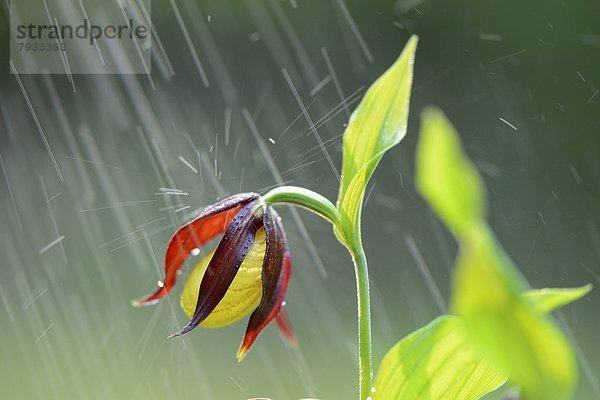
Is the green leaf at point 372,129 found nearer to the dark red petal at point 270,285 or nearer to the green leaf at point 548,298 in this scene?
the dark red petal at point 270,285

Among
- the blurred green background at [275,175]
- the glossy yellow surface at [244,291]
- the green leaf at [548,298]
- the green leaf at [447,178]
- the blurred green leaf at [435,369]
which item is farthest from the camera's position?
the blurred green background at [275,175]

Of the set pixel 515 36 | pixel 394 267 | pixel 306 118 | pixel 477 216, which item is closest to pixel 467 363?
pixel 477 216

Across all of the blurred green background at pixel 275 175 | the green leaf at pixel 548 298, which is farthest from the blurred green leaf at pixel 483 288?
the blurred green background at pixel 275 175

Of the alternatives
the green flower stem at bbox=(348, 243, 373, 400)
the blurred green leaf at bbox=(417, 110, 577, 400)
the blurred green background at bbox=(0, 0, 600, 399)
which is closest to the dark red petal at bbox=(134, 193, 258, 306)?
the green flower stem at bbox=(348, 243, 373, 400)

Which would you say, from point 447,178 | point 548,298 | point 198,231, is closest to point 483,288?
point 447,178

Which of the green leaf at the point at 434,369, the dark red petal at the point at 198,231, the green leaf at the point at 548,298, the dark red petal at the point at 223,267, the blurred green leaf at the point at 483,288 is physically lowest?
the green leaf at the point at 434,369

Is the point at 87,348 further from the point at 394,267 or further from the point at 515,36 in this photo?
the point at 515,36
